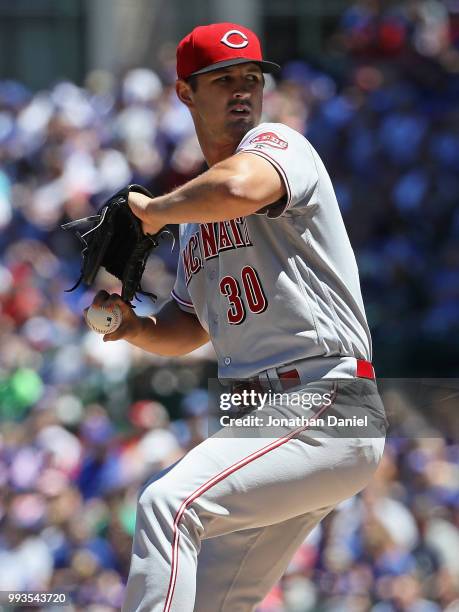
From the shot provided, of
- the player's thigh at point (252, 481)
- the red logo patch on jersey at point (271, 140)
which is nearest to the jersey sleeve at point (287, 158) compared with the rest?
the red logo patch on jersey at point (271, 140)

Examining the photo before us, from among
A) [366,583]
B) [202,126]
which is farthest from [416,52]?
[202,126]

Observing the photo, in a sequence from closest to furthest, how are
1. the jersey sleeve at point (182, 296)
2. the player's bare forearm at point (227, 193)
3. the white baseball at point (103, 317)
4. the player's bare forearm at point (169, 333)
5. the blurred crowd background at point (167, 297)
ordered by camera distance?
1. the player's bare forearm at point (227, 193)
2. the white baseball at point (103, 317)
3. the player's bare forearm at point (169, 333)
4. the jersey sleeve at point (182, 296)
5. the blurred crowd background at point (167, 297)

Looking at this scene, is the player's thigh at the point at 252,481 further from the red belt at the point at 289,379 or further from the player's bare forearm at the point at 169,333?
the player's bare forearm at the point at 169,333

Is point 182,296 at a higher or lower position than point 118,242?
lower

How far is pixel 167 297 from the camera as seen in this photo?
6551 millimetres

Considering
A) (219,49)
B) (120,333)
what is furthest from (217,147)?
(120,333)

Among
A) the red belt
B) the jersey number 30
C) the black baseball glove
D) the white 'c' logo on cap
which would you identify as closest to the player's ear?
the white 'c' logo on cap

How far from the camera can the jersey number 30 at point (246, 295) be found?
2662mm

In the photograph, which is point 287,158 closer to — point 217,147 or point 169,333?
point 217,147

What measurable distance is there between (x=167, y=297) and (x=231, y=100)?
3.77m

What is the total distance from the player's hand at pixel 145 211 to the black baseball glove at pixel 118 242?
7cm

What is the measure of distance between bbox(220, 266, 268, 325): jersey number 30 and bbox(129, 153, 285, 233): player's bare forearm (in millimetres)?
235

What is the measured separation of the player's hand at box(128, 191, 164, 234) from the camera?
2.61 m

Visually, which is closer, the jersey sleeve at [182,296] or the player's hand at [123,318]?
the player's hand at [123,318]
